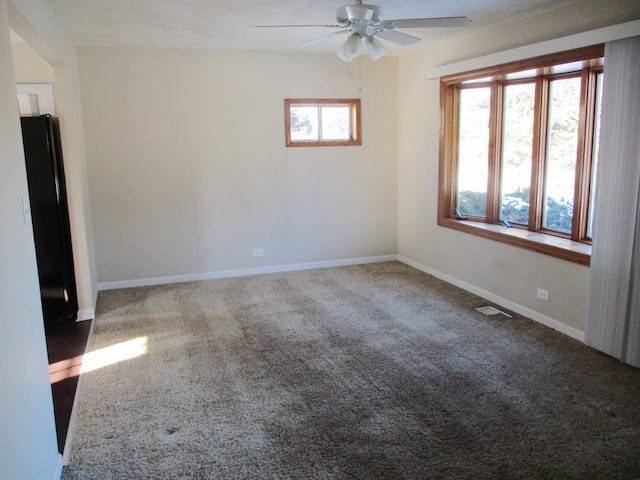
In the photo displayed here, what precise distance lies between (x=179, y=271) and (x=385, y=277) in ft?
7.89

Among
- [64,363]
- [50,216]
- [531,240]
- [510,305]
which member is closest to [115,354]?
[64,363]

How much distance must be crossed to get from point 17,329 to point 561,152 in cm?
426

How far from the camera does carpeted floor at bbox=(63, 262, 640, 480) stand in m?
2.45

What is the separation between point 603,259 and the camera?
11.6 feet

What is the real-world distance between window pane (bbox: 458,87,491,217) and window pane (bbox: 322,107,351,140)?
1458 millimetres

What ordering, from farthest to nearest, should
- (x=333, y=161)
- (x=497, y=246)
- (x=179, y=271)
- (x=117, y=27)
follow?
(x=333, y=161), (x=179, y=271), (x=497, y=246), (x=117, y=27)

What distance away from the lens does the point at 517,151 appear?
485cm

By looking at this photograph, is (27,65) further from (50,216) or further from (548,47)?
(548,47)

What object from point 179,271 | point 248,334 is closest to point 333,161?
point 179,271

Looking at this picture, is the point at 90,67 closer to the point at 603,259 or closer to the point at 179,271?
the point at 179,271

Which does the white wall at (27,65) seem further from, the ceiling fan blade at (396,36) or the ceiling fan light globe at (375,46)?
the ceiling fan blade at (396,36)

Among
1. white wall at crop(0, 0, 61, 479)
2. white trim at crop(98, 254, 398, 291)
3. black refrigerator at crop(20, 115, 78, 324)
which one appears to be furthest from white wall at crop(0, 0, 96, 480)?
white trim at crop(98, 254, 398, 291)

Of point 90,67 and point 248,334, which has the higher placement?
point 90,67

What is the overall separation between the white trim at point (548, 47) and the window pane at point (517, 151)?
47 cm
